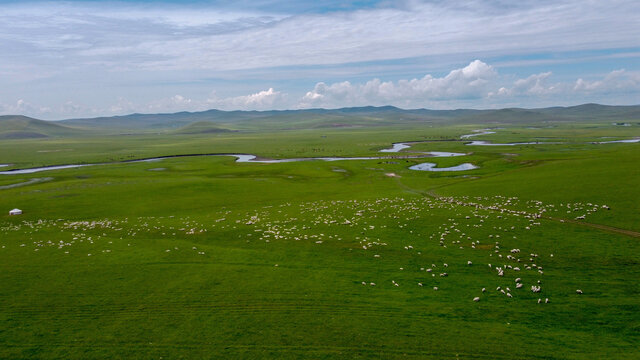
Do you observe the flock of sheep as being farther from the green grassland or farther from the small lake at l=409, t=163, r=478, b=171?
the small lake at l=409, t=163, r=478, b=171

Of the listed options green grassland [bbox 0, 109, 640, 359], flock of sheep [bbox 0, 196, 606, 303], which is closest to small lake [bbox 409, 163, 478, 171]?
green grassland [bbox 0, 109, 640, 359]

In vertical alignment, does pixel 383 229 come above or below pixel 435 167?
below

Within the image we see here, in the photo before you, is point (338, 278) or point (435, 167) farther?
point (435, 167)

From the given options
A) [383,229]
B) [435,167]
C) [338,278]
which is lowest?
[338,278]

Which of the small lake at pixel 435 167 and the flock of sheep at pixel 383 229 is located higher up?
the small lake at pixel 435 167

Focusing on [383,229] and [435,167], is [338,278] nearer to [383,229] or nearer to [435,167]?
[383,229]

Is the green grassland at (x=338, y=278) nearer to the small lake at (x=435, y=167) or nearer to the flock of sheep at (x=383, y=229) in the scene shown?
the flock of sheep at (x=383, y=229)

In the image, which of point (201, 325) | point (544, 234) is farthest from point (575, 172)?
point (201, 325)

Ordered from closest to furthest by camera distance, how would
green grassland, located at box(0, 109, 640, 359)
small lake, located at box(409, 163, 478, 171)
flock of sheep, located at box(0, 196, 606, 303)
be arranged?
green grassland, located at box(0, 109, 640, 359) → flock of sheep, located at box(0, 196, 606, 303) → small lake, located at box(409, 163, 478, 171)

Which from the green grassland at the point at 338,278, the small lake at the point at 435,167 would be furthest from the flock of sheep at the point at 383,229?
the small lake at the point at 435,167

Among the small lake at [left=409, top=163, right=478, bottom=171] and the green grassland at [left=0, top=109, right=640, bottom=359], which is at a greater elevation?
the small lake at [left=409, top=163, right=478, bottom=171]

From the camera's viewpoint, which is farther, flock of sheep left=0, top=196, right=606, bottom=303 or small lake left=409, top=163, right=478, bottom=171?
small lake left=409, top=163, right=478, bottom=171

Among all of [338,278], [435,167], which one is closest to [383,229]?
[338,278]
